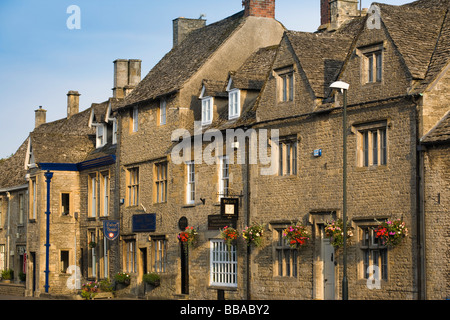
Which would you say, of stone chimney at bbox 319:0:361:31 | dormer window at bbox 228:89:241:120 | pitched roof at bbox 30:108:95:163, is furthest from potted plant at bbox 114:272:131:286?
stone chimney at bbox 319:0:361:31

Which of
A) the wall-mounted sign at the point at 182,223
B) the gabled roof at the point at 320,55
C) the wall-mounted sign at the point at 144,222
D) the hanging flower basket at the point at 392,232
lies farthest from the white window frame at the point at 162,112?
the hanging flower basket at the point at 392,232

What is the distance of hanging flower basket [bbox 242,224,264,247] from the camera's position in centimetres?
3066

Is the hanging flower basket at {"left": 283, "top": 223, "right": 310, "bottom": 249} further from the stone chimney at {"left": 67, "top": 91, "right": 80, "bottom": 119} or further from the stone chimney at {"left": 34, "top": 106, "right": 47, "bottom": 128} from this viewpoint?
the stone chimney at {"left": 34, "top": 106, "right": 47, "bottom": 128}

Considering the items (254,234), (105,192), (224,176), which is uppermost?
(224,176)

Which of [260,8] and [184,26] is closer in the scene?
[260,8]

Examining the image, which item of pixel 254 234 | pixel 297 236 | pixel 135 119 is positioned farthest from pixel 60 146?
pixel 297 236

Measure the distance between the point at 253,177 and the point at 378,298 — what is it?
7384 mm

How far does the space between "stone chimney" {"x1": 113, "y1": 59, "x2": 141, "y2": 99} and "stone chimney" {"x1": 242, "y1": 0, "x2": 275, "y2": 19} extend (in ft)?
32.6

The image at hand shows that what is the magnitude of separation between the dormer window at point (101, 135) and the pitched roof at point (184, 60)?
4568 millimetres

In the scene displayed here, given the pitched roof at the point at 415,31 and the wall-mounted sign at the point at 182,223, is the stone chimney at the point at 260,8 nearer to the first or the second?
the wall-mounted sign at the point at 182,223

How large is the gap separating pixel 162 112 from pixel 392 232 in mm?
15035

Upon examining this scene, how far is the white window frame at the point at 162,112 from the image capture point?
37281 mm

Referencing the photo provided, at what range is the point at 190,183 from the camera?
35812 mm

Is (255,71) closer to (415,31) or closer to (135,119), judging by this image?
(135,119)
